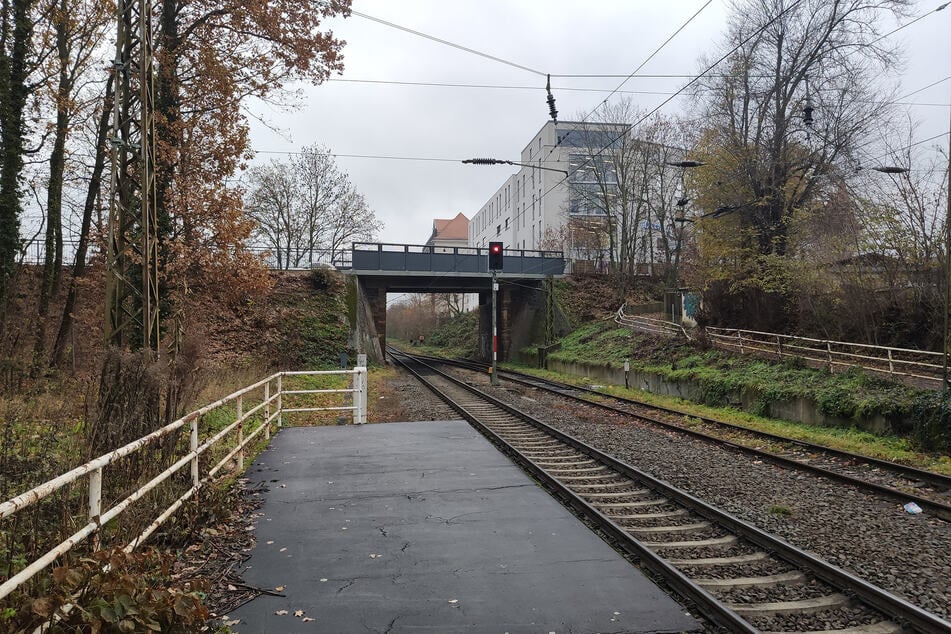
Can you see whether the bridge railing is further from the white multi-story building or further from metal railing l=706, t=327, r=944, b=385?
metal railing l=706, t=327, r=944, b=385

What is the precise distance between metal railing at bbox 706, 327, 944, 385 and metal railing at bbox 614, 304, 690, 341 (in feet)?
7.38

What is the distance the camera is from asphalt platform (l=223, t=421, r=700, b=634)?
13.3 feet

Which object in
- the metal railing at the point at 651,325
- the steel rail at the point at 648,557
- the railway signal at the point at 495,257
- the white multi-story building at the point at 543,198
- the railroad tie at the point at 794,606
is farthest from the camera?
the white multi-story building at the point at 543,198

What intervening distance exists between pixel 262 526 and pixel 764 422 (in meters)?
13.4

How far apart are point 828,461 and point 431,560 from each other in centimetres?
858

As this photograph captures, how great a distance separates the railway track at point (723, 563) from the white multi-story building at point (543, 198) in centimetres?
3882

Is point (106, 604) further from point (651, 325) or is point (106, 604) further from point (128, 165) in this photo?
point (651, 325)

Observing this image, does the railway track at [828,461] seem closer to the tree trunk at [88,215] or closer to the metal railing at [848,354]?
the metal railing at [848,354]

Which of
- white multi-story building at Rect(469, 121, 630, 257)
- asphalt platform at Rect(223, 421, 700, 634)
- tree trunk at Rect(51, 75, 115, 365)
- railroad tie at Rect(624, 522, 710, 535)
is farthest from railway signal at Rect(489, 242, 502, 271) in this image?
white multi-story building at Rect(469, 121, 630, 257)

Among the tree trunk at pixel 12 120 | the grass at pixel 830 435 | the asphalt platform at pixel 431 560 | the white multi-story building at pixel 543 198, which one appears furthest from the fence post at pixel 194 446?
the white multi-story building at pixel 543 198

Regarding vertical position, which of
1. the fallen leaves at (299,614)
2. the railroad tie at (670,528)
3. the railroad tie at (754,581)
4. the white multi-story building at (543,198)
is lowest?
the railroad tie at (670,528)

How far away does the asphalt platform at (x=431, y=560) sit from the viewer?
4.04 m

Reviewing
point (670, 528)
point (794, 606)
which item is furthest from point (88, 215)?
point (794, 606)

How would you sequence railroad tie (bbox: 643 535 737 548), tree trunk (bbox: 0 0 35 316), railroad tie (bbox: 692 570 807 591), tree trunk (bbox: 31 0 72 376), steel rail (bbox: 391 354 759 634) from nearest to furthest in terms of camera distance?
steel rail (bbox: 391 354 759 634)
railroad tie (bbox: 692 570 807 591)
railroad tie (bbox: 643 535 737 548)
tree trunk (bbox: 0 0 35 316)
tree trunk (bbox: 31 0 72 376)
